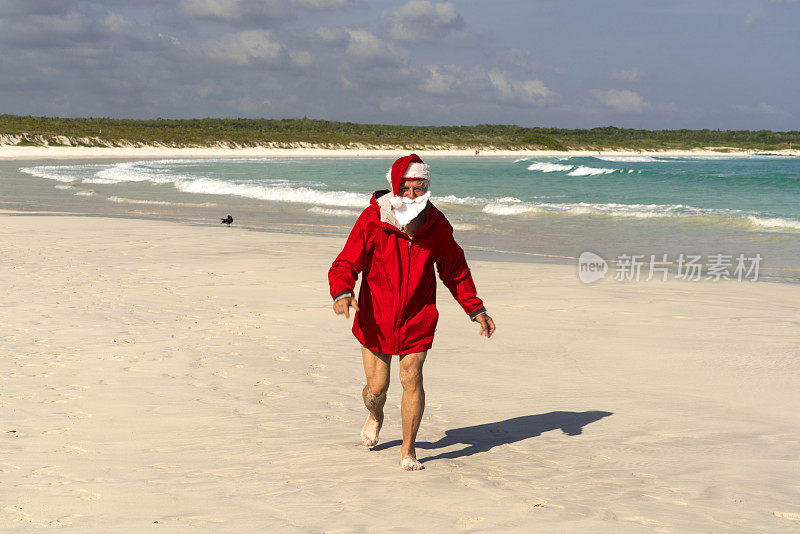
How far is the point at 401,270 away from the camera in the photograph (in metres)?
3.65

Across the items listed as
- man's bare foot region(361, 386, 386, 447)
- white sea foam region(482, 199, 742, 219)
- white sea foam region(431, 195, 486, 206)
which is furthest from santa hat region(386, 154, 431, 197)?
white sea foam region(431, 195, 486, 206)

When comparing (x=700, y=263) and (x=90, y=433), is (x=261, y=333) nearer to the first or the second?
(x=90, y=433)

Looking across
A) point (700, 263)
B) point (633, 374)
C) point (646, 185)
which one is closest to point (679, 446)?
point (633, 374)

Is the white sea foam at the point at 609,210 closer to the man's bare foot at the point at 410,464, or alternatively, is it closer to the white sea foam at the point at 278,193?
the white sea foam at the point at 278,193

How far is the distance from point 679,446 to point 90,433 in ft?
10.9

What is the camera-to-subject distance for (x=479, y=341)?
656 cm

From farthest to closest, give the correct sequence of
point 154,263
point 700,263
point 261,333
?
point 700,263 < point 154,263 < point 261,333

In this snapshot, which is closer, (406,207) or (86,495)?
(86,495)

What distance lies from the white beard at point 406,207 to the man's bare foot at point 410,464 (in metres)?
1.21

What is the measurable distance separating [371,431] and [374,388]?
0.31 meters

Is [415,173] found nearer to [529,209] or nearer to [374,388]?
[374,388]

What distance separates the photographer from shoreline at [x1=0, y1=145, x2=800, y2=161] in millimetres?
58438

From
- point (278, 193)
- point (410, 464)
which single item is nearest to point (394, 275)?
point (410, 464)
